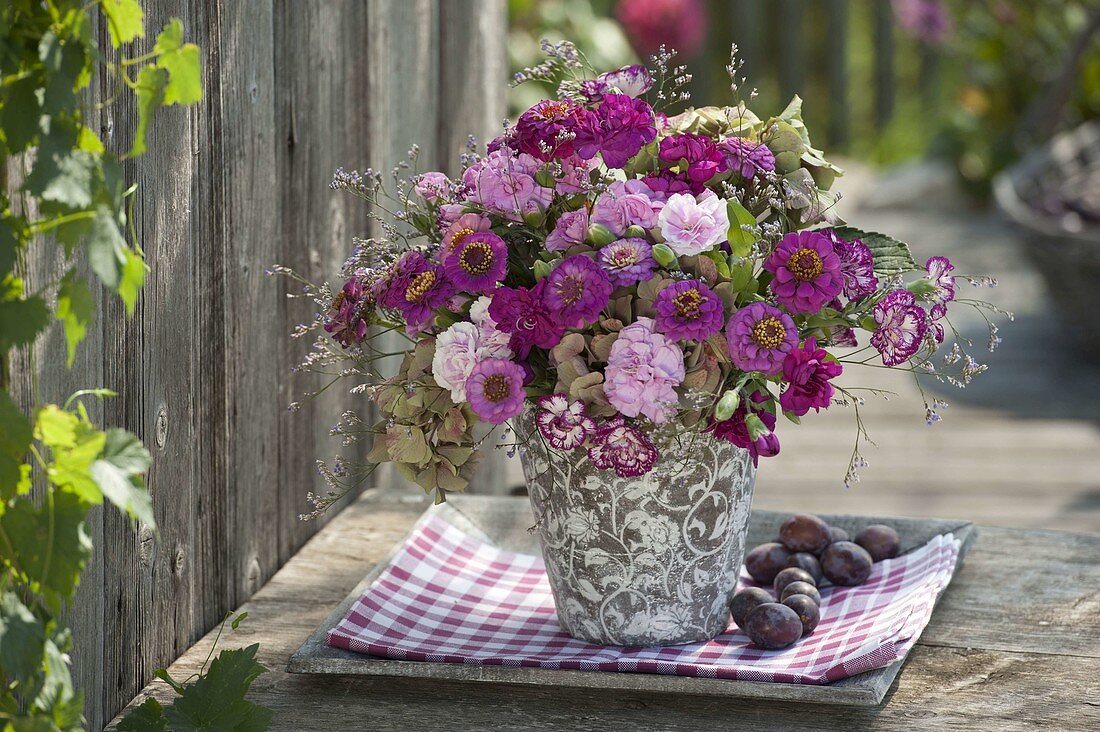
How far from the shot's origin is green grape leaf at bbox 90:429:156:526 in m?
0.66

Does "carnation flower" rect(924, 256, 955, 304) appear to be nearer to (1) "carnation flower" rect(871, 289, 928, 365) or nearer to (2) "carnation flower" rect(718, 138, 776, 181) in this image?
(1) "carnation flower" rect(871, 289, 928, 365)

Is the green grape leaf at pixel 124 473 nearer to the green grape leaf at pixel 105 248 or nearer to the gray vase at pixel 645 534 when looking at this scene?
the green grape leaf at pixel 105 248

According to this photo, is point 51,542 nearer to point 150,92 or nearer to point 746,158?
point 150,92

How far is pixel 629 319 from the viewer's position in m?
0.93

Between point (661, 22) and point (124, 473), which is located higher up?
point (661, 22)

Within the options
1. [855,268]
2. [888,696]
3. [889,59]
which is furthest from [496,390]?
[889,59]

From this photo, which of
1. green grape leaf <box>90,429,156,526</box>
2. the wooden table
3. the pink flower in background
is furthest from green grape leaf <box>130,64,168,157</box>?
the pink flower in background

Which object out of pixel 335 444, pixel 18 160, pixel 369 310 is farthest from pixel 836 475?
pixel 18 160

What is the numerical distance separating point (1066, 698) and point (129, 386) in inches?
29.5

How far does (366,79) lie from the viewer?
1471 millimetres

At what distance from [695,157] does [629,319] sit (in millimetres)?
130

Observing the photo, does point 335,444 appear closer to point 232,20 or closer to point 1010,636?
point 232,20

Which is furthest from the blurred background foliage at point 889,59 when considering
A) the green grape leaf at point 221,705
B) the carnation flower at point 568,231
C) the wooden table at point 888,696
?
the green grape leaf at point 221,705

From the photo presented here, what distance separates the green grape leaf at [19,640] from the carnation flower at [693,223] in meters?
0.47
